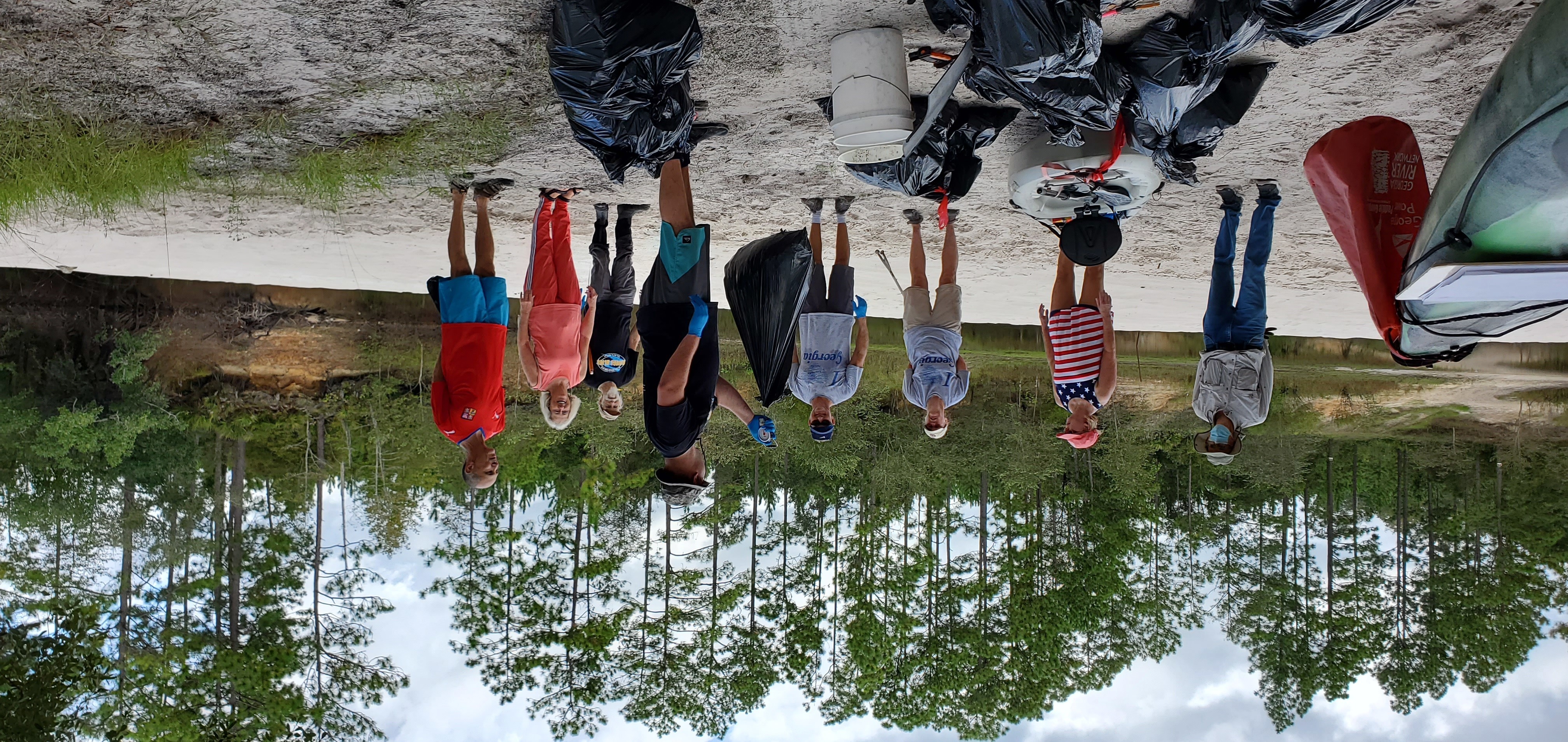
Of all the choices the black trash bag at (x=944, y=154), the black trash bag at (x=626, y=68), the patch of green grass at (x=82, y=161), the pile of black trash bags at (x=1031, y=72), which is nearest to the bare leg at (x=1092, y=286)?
the pile of black trash bags at (x=1031, y=72)

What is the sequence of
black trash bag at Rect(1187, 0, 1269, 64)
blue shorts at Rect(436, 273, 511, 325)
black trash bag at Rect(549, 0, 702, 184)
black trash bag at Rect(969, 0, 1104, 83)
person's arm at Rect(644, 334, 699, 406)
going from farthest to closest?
1. blue shorts at Rect(436, 273, 511, 325)
2. person's arm at Rect(644, 334, 699, 406)
3. black trash bag at Rect(549, 0, 702, 184)
4. black trash bag at Rect(1187, 0, 1269, 64)
5. black trash bag at Rect(969, 0, 1104, 83)

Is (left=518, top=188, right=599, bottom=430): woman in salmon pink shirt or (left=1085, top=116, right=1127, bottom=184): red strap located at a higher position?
(left=1085, top=116, right=1127, bottom=184): red strap

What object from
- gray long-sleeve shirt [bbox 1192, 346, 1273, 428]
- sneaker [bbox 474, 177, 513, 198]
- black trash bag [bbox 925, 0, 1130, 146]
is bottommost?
gray long-sleeve shirt [bbox 1192, 346, 1273, 428]

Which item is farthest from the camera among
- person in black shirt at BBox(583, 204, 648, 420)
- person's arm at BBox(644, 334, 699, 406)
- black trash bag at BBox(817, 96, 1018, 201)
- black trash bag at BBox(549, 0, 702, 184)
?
person in black shirt at BBox(583, 204, 648, 420)

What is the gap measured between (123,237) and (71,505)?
190 inches

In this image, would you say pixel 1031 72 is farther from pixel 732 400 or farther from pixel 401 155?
pixel 401 155

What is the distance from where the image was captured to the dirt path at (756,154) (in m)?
3.43

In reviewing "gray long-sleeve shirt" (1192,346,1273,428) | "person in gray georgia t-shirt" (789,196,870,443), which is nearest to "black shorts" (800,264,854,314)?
"person in gray georgia t-shirt" (789,196,870,443)

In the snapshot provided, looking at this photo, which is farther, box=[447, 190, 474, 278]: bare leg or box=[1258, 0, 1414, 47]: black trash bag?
box=[447, 190, 474, 278]: bare leg

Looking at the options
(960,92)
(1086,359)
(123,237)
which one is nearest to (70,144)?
(123,237)

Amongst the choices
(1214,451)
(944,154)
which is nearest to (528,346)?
(944,154)

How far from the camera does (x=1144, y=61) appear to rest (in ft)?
10.6

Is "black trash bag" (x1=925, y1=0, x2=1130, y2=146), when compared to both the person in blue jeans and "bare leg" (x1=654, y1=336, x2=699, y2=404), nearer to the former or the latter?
the person in blue jeans

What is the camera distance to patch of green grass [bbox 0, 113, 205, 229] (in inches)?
149
